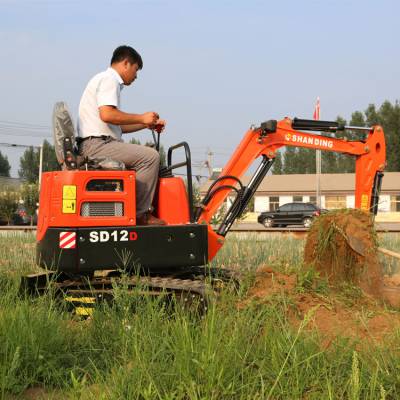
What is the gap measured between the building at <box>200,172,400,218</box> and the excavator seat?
53803mm

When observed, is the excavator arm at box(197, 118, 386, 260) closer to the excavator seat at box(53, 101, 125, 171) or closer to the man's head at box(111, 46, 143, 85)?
the excavator seat at box(53, 101, 125, 171)

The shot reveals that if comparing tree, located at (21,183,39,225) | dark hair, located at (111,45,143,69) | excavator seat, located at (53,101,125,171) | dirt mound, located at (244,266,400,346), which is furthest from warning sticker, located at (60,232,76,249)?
tree, located at (21,183,39,225)

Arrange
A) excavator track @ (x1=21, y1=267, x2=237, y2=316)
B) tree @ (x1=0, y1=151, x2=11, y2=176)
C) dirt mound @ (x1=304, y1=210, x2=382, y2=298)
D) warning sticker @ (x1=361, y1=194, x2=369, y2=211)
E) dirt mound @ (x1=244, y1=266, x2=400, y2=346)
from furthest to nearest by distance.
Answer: tree @ (x1=0, y1=151, x2=11, y2=176) → warning sticker @ (x1=361, y1=194, x2=369, y2=211) → dirt mound @ (x1=304, y1=210, x2=382, y2=298) → excavator track @ (x1=21, y1=267, x2=237, y2=316) → dirt mound @ (x1=244, y1=266, x2=400, y2=346)

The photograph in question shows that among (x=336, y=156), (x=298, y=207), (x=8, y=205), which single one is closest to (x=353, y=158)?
(x=336, y=156)

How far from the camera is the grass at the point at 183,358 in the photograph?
3816 millimetres

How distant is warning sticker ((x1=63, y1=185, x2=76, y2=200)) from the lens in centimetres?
630

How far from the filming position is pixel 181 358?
3.98 metres

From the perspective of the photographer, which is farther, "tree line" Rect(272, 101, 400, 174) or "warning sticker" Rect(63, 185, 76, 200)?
"tree line" Rect(272, 101, 400, 174)

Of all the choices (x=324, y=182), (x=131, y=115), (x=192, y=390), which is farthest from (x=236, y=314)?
(x=324, y=182)

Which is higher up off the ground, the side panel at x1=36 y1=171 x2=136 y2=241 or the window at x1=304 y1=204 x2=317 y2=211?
the side panel at x1=36 y1=171 x2=136 y2=241

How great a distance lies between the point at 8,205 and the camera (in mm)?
43906

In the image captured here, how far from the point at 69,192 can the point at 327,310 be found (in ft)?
→ 8.90

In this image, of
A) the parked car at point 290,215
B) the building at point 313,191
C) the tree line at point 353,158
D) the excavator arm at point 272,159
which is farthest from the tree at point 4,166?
the excavator arm at point 272,159

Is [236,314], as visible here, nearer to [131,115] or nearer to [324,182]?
[131,115]
